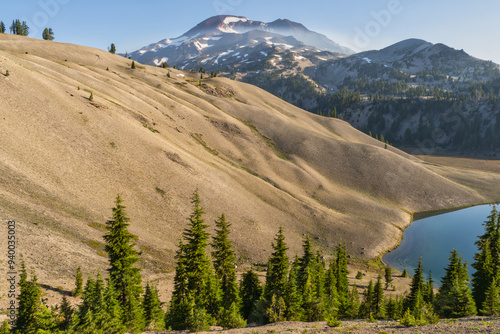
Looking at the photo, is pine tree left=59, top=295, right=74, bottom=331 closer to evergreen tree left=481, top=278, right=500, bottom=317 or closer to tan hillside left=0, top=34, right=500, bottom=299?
tan hillside left=0, top=34, right=500, bottom=299

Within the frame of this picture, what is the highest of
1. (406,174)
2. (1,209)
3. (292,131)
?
(292,131)

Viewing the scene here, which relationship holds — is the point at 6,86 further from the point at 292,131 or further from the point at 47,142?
the point at 292,131

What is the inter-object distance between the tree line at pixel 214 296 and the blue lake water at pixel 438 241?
2319 cm

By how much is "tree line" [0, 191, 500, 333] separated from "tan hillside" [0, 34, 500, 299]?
11.5 m

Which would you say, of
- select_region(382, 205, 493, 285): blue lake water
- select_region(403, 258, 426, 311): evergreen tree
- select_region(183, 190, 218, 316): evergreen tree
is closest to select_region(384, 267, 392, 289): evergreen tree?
select_region(382, 205, 493, 285): blue lake water

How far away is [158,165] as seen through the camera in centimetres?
6181

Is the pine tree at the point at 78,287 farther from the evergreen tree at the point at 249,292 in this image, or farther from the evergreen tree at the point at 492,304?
the evergreen tree at the point at 492,304

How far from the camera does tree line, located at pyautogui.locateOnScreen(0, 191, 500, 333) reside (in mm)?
20531

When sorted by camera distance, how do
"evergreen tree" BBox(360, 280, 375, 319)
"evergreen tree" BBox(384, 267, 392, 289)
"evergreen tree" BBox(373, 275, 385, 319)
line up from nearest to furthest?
"evergreen tree" BBox(373, 275, 385, 319) → "evergreen tree" BBox(360, 280, 375, 319) → "evergreen tree" BBox(384, 267, 392, 289)

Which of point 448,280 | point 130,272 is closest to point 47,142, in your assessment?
point 130,272

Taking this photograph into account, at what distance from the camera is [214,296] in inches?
1223

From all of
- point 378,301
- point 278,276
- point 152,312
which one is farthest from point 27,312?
point 378,301

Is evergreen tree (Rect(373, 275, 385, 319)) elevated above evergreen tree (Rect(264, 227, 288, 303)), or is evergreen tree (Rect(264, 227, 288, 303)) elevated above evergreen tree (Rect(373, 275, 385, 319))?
evergreen tree (Rect(264, 227, 288, 303))

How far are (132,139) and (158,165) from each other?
9808 millimetres
